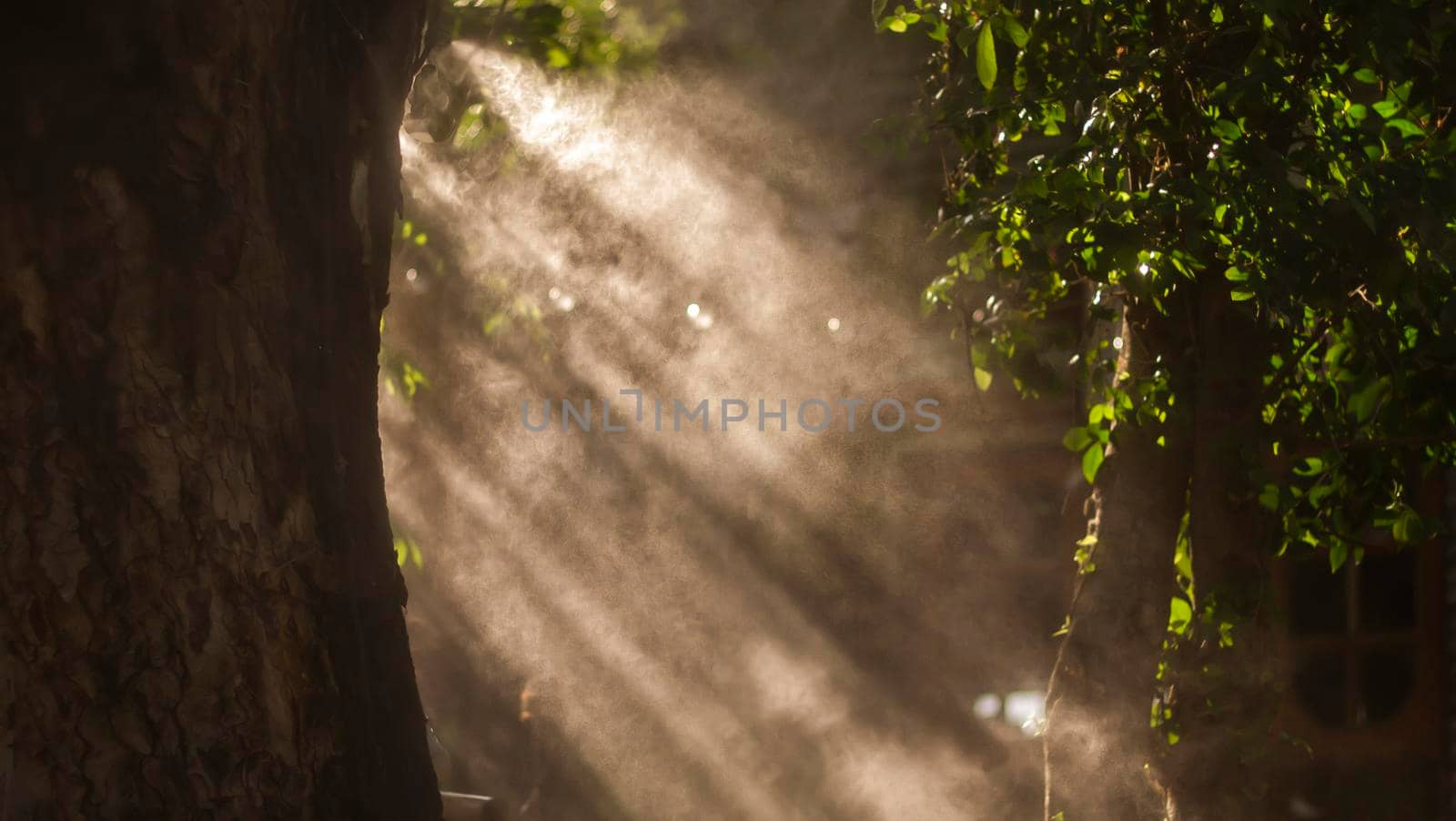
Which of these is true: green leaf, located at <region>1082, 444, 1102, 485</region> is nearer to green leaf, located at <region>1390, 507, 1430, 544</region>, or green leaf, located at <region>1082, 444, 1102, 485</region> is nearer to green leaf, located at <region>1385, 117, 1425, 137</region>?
green leaf, located at <region>1390, 507, 1430, 544</region>

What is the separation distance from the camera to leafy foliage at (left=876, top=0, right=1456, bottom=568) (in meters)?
2.05

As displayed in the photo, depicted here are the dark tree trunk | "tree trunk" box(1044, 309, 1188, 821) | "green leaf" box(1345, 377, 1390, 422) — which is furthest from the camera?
"tree trunk" box(1044, 309, 1188, 821)

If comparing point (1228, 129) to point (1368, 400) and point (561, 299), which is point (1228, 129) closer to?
point (1368, 400)

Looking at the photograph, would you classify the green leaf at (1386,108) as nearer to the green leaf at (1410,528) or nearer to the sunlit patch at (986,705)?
the green leaf at (1410,528)

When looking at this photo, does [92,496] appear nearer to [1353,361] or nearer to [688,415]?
[1353,361]

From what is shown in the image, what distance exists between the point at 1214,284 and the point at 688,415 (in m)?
3.19

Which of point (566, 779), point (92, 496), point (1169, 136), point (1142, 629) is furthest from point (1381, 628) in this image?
point (92, 496)

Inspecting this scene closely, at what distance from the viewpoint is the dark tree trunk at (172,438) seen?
179 centimetres

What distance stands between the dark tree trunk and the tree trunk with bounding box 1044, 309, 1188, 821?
1570 mm

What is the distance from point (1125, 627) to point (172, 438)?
2035 mm

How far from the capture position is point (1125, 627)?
8.90 ft

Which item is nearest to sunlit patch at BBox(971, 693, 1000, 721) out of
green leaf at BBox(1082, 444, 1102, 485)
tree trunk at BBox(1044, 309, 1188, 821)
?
tree trunk at BBox(1044, 309, 1188, 821)

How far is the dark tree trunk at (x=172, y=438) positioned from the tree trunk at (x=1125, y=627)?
1.57 m

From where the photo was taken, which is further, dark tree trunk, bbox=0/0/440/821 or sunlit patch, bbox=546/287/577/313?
sunlit patch, bbox=546/287/577/313
